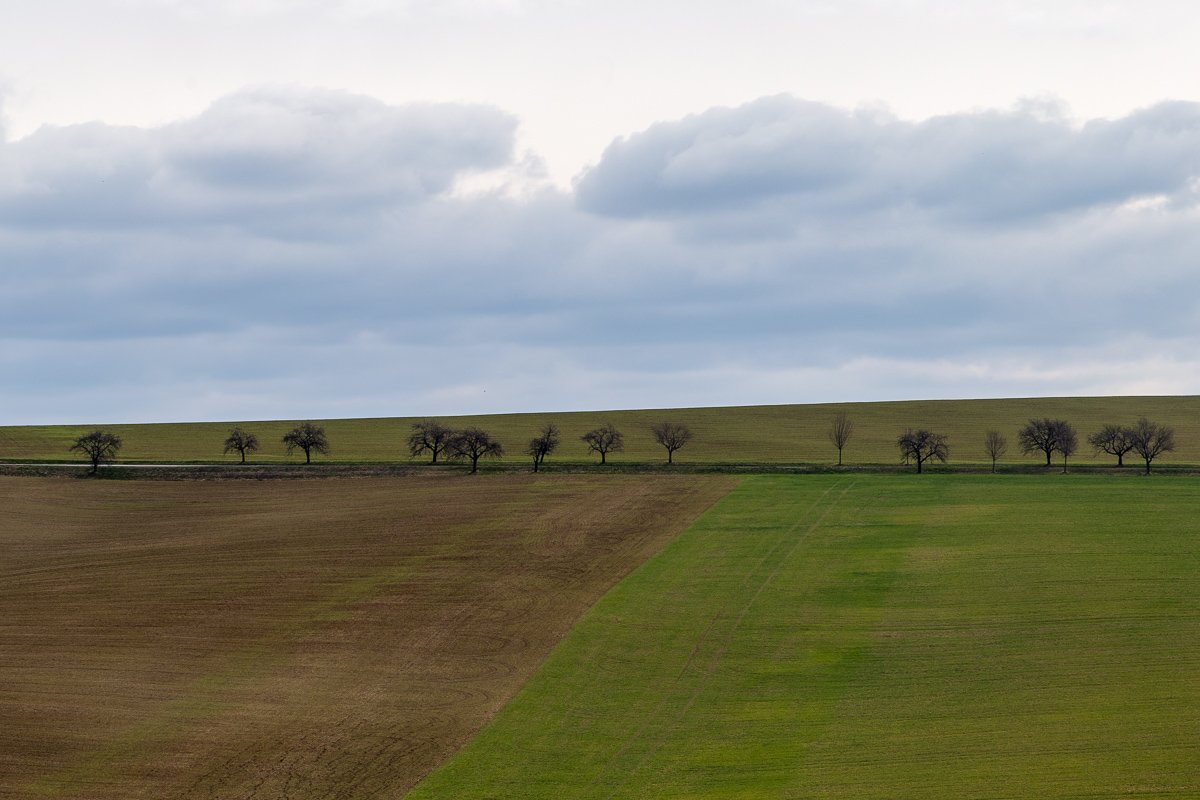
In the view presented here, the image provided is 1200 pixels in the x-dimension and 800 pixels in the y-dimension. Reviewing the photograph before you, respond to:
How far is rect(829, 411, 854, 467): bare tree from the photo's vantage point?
4071 inches

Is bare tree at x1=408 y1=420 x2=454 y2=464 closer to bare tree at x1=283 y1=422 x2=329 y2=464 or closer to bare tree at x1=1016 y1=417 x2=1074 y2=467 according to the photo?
bare tree at x1=283 y1=422 x2=329 y2=464

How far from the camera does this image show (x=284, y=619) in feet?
164

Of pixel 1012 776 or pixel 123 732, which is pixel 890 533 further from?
pixel 123 732

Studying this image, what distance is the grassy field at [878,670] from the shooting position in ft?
110

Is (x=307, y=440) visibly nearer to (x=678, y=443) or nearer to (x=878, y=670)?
(x=678, y=443)

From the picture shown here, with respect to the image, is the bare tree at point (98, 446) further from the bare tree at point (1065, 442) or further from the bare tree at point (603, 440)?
the bare tree at point (1065, 442)

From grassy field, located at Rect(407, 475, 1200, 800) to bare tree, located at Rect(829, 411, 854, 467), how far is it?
35550mm

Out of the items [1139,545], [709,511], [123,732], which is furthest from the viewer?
[709,511]

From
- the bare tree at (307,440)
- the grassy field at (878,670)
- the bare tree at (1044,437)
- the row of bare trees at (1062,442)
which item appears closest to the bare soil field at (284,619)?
the grassy field at (878,670)

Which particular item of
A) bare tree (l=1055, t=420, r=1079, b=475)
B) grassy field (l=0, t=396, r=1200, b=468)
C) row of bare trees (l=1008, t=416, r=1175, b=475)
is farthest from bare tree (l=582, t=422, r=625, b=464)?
bare tree (l=1055, t=420, r=1079, b=475)

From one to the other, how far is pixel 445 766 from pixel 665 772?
628cm

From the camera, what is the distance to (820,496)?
75000 millimetres

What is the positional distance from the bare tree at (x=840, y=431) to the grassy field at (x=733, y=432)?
108cm

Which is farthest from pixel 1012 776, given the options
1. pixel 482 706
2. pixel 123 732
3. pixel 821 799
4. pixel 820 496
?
pixel 820 496
